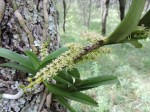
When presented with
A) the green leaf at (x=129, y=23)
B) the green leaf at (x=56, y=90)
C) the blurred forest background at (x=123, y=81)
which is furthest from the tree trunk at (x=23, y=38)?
the blurred forest background at (x=123, y=81)

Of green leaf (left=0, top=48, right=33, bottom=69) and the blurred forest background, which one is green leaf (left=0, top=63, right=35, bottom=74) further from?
the blurred forest background

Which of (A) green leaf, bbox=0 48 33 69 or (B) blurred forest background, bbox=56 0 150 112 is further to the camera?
(B) blurred forest background, bbox=56 0 150 112

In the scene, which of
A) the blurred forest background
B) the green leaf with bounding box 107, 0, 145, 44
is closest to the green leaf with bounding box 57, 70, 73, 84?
the green leaf with bounding box 107, 0, 145, 44

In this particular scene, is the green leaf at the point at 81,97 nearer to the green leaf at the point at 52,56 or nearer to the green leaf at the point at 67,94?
the green leaf at the point at 67,94

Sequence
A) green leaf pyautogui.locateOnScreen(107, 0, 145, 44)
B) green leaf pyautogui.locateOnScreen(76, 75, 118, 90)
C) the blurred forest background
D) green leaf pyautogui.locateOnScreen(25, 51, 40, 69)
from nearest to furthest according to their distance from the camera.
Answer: green leaf pyautogui.locateOnScreen(107, 0, 145, 44)
green leaf pyautogui.locateOnScreen(25, 51, 40, 69)
green leaf pyautogui.locateOnScreen(76, 75, 118, 90)
the blurred forest background

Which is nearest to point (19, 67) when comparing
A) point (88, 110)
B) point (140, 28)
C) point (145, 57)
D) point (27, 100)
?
point (27, 100)

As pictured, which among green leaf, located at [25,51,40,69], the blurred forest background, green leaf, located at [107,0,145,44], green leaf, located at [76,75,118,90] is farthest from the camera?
the blurred forest background

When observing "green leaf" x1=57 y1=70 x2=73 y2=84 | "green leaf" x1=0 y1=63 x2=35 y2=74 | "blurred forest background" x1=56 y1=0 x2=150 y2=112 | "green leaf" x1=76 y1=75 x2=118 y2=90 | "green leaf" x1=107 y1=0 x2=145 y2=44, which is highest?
"green leaf" x1=107 y1=0 x2=145 y2=44
